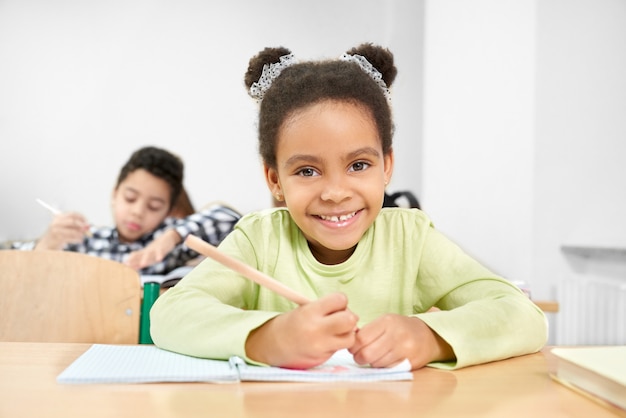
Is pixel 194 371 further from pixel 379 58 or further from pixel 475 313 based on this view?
pixel 379 58

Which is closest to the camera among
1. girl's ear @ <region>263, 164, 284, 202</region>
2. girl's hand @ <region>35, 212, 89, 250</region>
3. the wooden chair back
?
girl's ear @ <region>263, 164, 284, 202</region>

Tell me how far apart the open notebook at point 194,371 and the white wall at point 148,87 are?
101 inches

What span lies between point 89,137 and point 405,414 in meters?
3.01

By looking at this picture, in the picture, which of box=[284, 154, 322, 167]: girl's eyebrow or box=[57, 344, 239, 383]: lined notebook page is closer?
box=[57, 344, 239, 383]: lined notebook page

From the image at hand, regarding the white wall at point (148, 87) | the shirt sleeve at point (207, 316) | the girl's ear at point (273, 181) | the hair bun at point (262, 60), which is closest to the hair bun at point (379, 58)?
the hair bun at point (262, 60)

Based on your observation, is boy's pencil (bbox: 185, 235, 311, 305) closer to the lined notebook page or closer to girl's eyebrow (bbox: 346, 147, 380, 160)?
the lined notebook page

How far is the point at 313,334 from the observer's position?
59 cm

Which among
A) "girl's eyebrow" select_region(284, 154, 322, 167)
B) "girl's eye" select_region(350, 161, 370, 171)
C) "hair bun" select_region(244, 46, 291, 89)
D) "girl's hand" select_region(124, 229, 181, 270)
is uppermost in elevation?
"hair bun" select_region(244, 46, 291, 89)

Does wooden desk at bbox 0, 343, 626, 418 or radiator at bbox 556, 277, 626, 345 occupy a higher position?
wooden desk at bbox 0, 343, 626, 418

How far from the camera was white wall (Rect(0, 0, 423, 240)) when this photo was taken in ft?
10.4

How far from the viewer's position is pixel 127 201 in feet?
8.52

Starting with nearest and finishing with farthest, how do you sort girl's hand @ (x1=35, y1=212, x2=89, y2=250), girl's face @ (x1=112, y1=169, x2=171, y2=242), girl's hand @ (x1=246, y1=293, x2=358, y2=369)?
girl's hand @ (x1=246, y1=293, x2=358, y2=369) < girl's hand @ (x1=35, y1=212, x2=89, y2=250) < girl's face @ (x1=112, y1=169, x2=171, y2=242)

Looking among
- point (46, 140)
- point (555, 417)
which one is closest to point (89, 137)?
point (46, 140)

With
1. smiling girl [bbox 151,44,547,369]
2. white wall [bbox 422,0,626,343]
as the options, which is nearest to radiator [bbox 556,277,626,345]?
white wall [bbox 422,0,626,343]
